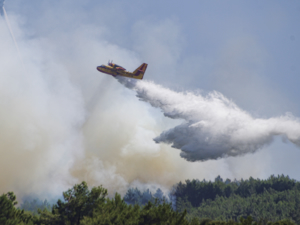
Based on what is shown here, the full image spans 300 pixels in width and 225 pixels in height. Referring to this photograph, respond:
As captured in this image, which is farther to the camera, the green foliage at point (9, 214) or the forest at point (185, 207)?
the green foliage at point (9, 214)

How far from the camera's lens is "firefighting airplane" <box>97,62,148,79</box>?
241 ft

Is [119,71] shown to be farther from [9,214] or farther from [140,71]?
[9,214]

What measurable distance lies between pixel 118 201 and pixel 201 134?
80.4 feet

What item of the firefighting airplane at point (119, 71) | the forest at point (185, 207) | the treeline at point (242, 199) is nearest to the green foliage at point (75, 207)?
the forest at point (185, 207)

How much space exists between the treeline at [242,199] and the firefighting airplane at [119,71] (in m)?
81.7

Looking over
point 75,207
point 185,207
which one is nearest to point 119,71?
point 75,207

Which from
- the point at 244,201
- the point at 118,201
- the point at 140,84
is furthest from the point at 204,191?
the point at 118,201

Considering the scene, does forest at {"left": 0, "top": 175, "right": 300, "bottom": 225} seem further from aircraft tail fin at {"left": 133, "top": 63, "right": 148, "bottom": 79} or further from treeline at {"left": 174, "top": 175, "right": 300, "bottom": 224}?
aircraft tail fin at {"left": 133, "top": 63, "right": 148, "bottom": 79}

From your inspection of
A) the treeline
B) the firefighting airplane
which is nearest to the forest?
the treeline

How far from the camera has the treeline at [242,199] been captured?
5182 inches

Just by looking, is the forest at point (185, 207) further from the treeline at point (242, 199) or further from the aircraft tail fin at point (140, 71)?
the aircraft tail fin at point (140, 71)

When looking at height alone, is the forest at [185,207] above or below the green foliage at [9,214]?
above

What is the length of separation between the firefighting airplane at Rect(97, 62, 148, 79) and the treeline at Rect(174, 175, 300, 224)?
81.7 metres

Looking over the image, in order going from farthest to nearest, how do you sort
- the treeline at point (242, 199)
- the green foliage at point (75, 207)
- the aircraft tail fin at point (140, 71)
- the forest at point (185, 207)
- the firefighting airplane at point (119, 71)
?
1. the treeline at point (242, 199)
2. the aircraft tail fin at point (140, 71)
3. the firefighting airplane at point (119, 71)
4. the green foliage at point (75, 207)
5. the forest at point (185, 207)
